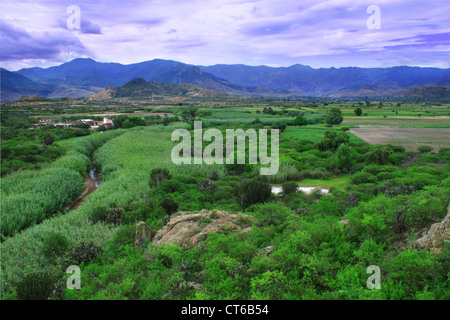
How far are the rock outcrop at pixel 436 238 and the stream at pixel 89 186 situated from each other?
23.2m

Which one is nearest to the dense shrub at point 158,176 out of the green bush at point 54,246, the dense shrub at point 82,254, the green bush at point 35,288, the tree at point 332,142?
the green bush at point 54,246

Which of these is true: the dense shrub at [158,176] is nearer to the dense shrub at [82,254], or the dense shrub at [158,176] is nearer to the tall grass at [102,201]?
the tall grass at [102,201]

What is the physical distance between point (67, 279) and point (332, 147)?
3472 centimetres

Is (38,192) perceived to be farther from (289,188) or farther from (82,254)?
(289,188)

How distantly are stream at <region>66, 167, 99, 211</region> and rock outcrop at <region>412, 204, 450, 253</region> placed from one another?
23.2 m

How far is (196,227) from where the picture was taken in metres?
11.1

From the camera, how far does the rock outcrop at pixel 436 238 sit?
6.12 meters

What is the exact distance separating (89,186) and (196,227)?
68.2 ft

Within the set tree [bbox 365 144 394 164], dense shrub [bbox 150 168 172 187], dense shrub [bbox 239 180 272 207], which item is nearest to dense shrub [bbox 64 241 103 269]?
dense shrub [bbox 239 180 272 207]

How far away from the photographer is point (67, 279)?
8.22m

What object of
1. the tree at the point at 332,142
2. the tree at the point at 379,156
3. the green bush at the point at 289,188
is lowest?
the green bush at the point at 289,188

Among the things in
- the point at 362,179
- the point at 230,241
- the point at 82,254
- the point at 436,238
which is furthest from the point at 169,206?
the point at 362,179
